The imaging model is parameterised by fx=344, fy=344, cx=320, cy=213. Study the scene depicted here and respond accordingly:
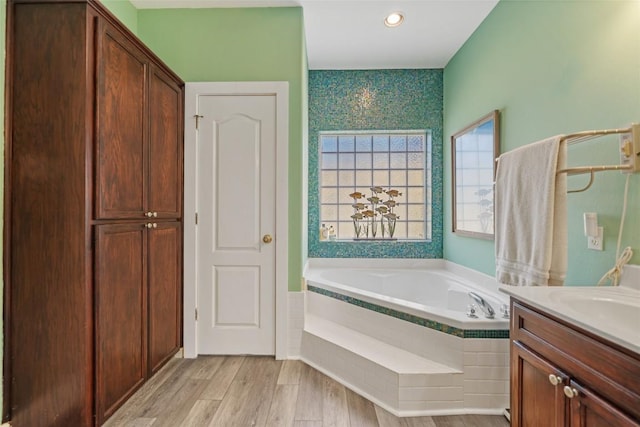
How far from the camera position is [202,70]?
262 cm

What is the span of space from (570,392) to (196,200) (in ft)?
7.76

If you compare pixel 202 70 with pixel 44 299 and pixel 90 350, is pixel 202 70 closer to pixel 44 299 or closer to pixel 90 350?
pixel 44 299

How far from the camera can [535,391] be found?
119 cm

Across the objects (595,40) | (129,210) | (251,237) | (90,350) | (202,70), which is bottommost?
(90,350)

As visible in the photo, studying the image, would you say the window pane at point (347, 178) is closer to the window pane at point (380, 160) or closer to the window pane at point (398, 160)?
the window pane at point (380, 160)

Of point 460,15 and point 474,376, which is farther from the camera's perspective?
point 460,15

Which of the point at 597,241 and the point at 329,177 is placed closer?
the point at 597,241

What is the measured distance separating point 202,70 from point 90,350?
2.01 meters

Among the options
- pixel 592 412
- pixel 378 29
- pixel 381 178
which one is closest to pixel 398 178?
pixel 381 178

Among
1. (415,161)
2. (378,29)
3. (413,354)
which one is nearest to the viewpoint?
(413,354)

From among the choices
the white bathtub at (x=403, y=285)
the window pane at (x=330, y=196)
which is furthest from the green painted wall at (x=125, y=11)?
the white bathtub at (x=403, y=285)

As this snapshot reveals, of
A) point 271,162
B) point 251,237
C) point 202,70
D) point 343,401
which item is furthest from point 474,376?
point 202,70

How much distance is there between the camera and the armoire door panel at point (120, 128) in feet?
5.47

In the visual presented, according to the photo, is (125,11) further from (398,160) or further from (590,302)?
(590,302)
